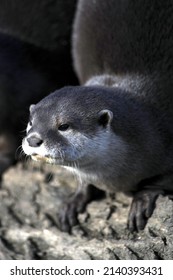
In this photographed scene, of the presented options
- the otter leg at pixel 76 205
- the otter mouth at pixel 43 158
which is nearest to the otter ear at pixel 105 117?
the otter mouth at pixel 43 158

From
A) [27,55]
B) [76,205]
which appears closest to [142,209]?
[76,205]

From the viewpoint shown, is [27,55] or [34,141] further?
[27,55]

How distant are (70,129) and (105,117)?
19cm

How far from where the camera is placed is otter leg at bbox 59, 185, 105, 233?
353 cm

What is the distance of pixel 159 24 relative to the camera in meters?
3.47

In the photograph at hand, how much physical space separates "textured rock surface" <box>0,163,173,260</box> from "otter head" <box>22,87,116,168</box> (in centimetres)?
43

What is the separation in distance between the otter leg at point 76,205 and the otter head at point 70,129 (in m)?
0.53

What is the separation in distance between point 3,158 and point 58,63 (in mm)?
698

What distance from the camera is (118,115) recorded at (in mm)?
3170

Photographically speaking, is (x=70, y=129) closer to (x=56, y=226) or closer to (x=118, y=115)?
(x=118, y=115)

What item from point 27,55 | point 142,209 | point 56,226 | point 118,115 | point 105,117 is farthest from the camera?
point 27,55

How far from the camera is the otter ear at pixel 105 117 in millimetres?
3037

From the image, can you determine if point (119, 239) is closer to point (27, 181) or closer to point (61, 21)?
point (27, 181)

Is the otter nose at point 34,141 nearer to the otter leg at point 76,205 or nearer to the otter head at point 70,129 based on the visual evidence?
the otter head at point 70,129
